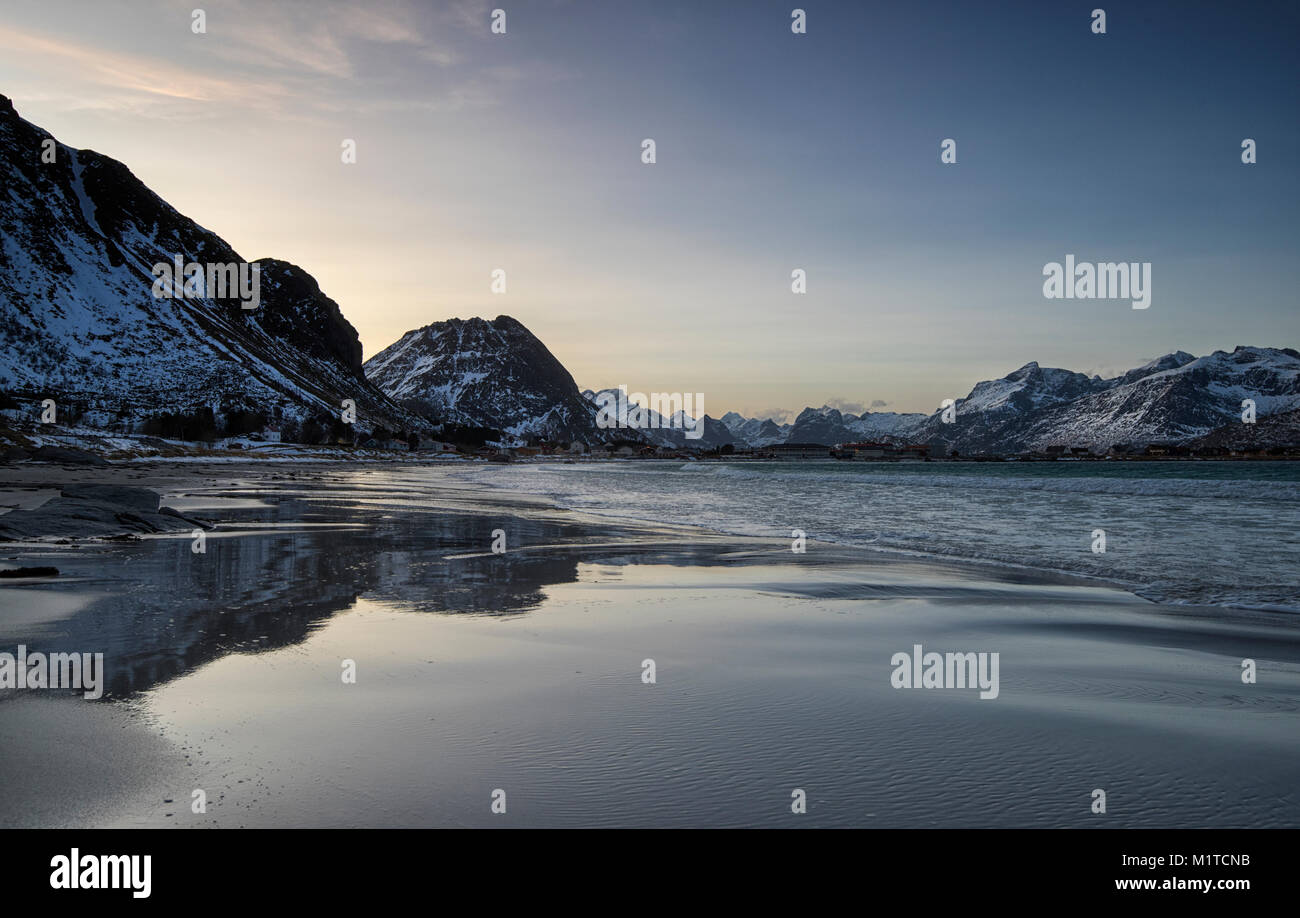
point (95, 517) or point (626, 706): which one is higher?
point (95, 517)

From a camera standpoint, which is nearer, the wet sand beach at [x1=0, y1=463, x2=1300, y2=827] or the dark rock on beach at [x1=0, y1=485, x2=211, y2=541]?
the wet sand beach at [x1=0, y1=463, x2=1300, y2=827]

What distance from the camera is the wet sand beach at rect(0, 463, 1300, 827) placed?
→ 5.05 metres

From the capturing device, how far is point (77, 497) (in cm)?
2134

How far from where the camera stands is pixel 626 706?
23.6 feet

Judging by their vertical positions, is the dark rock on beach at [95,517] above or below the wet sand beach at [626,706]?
above

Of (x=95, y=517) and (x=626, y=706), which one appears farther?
(x=95, y=517)

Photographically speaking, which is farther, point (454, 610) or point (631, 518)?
point (631, 518)

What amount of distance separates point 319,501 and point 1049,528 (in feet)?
103

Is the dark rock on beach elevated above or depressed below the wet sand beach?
above

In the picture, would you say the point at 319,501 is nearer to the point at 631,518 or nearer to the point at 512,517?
the point at 512,517

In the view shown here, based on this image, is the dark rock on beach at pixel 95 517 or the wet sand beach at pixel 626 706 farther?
the dark rock on beach at pixel 95 517

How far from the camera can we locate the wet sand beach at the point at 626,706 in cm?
505

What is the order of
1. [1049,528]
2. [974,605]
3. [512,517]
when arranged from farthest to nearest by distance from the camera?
[512,517] → [1049,528] → [974,605]
